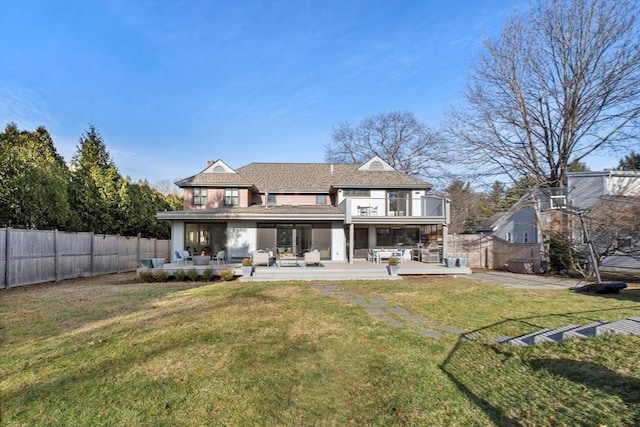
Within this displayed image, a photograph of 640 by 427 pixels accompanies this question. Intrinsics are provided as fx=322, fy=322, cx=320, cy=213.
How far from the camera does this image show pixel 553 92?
→ 1958 centimetres

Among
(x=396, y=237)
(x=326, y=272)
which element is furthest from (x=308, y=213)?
(x=396, y=237)

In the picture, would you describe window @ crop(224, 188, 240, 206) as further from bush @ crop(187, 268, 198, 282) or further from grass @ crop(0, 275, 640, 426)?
grass @ crop(0, 275, 640, 426)

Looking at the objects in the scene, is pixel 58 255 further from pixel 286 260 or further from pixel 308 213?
pixel 308 213

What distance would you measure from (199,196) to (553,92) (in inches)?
899

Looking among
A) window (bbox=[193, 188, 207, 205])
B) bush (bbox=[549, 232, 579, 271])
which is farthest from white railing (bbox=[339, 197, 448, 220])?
window (bbox=[193, 188, 207, 205])

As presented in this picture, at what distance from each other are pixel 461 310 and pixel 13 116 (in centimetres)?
3219

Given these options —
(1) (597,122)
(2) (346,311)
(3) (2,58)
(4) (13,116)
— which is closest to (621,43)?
(1) (597,122)

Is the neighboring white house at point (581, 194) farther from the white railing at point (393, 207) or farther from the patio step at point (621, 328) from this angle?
the patio step at point (621, 328)

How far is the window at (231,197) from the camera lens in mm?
20725

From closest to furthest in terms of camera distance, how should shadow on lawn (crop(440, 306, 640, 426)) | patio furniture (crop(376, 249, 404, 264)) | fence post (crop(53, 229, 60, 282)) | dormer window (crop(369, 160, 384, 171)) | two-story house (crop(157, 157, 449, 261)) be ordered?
shadow on lawn (crop(440, 306, 640, 426))
fence post (crop(53, 229, 60, 282))
two-story house (crop(157, 157, 449, 261))
patio furniture (crop(376, 249, 404, 264))
dormer window (crop(369, 160, 384, 171))

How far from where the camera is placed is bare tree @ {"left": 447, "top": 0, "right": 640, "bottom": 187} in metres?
17.6

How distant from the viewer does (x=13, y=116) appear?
78.6ft

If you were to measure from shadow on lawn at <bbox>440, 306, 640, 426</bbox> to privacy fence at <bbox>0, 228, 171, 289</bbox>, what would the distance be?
48.5ft

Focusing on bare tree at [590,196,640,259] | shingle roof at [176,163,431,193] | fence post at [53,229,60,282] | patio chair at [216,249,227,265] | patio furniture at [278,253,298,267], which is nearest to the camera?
fence post at [53,229,60,282]
